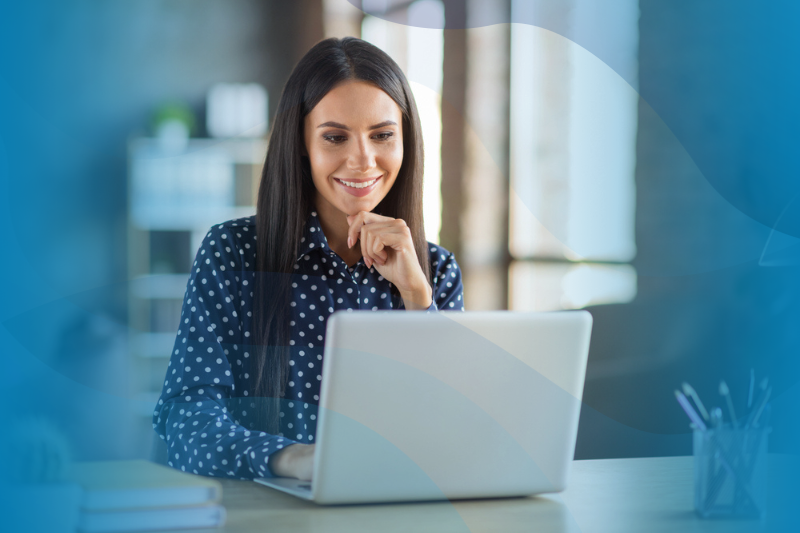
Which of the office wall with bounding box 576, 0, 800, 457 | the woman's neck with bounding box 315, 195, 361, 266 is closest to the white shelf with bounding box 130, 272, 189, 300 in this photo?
the office wall with bounding box 576, 0, 800, 457

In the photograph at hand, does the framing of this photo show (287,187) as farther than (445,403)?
Yes

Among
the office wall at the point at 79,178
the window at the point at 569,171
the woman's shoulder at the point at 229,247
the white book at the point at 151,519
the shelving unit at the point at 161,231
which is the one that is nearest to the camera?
the white book at the point at 151,519

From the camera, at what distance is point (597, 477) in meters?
0.90

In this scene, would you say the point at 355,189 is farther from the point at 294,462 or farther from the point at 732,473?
the point at 732,473

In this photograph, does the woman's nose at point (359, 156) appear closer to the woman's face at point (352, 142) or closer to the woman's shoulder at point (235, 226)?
the woman's face at point (352, 142)

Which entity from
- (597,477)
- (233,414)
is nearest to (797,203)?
(597,477)

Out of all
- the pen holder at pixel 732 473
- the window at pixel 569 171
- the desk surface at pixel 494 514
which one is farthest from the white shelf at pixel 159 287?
the pen holder at pixel 732 473

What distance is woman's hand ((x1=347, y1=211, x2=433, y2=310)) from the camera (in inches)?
48.9

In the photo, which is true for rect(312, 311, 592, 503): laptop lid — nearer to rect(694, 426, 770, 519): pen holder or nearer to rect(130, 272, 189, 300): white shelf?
rect(694, 426, 770, 519): pen holder

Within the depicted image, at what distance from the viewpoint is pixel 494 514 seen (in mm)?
703

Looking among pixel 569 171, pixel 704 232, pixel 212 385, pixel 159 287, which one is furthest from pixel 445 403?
pixel 159 287

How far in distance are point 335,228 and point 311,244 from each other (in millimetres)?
105

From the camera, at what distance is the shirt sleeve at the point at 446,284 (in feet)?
4.70

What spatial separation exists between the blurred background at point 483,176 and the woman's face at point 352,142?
157 cm
